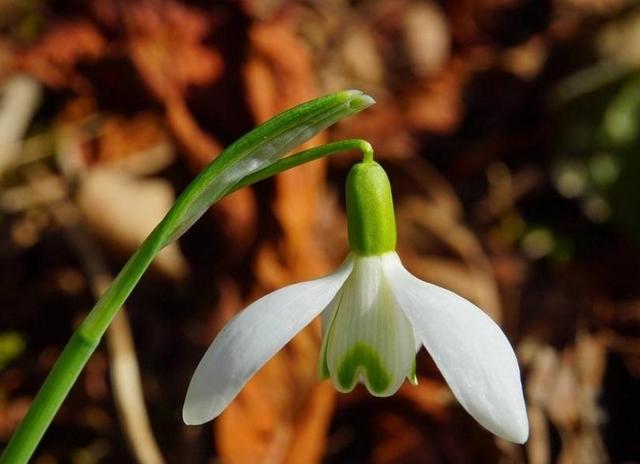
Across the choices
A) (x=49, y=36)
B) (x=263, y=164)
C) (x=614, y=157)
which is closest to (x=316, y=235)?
(x=614, y=157)

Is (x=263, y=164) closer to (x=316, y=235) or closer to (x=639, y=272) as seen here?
(x=316, y=235)

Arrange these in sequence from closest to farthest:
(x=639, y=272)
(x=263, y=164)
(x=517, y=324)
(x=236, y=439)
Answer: (x=263, y=164) < (x=236, y=439) < (x=517, y=324) < (x=639, y=272)

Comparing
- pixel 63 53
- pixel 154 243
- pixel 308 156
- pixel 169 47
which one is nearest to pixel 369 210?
pixel 308 156

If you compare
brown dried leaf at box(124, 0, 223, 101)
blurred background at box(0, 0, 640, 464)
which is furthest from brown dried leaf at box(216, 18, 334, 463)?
brown dried leaf at box(124, 0, 223, 101)

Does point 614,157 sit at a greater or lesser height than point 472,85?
lesser

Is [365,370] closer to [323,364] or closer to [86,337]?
[323,364]

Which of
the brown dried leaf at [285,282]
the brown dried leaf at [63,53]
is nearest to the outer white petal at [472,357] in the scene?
the brown dried leaf at [285,282]

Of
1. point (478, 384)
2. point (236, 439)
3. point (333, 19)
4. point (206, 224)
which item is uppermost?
point (333, 19)
